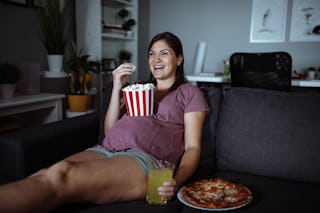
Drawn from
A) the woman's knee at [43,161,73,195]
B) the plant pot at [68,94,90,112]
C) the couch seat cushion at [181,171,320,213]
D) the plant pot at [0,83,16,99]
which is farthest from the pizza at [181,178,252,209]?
the plant pot at [68,94,90,112]

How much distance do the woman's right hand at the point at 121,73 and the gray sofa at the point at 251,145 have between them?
1.00ft

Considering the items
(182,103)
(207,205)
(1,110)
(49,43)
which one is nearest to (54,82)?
(49,43)

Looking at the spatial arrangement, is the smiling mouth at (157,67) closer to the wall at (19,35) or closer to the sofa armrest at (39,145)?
the sofa armrest at (39,145)

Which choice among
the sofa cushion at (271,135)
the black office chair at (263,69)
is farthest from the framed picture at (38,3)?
the sofa cushion at (271,135)

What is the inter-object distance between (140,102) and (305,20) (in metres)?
3.11

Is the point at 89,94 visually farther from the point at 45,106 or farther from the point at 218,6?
the point at 218,6

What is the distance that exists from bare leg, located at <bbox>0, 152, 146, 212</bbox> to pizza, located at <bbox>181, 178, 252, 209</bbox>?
185mm

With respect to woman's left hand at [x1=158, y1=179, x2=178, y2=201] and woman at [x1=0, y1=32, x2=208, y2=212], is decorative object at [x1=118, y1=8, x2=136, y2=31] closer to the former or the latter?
woman at [x1=0, y1=32, x2=208, y2=212]

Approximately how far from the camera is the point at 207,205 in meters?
1.07

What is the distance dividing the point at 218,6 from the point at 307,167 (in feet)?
10.3

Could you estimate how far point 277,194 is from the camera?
1250 mm

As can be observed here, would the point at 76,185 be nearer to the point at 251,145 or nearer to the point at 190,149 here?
the point at 190,149

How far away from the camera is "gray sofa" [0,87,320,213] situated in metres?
1.27

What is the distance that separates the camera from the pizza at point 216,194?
3.54ft
